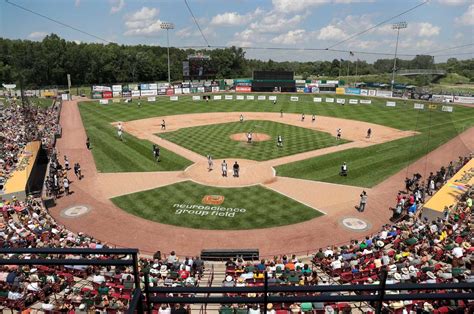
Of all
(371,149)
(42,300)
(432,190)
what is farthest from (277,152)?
(42,300)

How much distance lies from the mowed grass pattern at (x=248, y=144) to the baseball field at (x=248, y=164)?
0.40 feet

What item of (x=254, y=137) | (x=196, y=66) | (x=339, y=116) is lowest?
(x=254, y=137)

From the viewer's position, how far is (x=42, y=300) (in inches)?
222

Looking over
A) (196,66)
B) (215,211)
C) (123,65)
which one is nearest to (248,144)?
(215,211)

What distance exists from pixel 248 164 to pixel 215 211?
10.4m

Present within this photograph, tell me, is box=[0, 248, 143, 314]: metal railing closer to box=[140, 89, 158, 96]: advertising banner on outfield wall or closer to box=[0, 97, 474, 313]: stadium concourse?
box=[0, 97, 474, 313]: stadium concourse

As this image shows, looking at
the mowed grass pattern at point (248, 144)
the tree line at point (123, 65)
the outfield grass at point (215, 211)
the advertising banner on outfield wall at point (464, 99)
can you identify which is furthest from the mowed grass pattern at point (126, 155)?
the advertising banner on outfield wall at point (464, 99)

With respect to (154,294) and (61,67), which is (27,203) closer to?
(154,294)

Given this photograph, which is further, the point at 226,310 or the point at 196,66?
the point at 196,66

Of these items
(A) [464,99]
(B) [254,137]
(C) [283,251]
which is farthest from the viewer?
(A) [464,99]

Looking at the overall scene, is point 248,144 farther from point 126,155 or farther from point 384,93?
point 384,93

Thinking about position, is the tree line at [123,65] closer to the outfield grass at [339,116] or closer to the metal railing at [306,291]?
the outfield grass at [339,116]

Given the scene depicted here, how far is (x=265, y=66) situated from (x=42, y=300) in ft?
588

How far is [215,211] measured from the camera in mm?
24219
